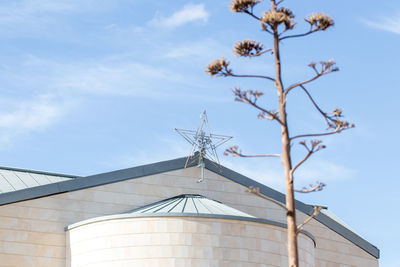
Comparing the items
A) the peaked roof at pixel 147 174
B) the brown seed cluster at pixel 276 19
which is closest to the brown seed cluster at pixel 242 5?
the brown seed cluster at pixel 276 19

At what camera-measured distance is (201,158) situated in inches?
1566

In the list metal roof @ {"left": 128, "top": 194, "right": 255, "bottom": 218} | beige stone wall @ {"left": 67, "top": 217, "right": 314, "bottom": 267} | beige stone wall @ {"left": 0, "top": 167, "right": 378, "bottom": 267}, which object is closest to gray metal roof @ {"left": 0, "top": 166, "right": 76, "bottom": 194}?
beige stone wall @ {"left": 0, "top": 167, "right": 378, "bottom": 267}

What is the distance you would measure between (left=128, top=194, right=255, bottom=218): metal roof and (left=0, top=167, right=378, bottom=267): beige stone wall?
104cm

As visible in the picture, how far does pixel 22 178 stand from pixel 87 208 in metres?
5.26

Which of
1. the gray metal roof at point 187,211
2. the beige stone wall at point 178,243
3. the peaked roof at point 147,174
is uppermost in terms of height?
the peaked roof at point 147,174

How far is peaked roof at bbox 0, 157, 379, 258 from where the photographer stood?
3672 cm

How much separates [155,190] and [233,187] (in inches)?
169

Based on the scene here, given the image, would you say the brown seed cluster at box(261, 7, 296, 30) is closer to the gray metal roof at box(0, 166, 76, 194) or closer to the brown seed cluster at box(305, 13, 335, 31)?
the brown seed cluster at box(305, 13, 335, 31)

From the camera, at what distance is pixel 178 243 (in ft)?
112

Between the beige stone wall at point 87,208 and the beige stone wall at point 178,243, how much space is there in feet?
6.83

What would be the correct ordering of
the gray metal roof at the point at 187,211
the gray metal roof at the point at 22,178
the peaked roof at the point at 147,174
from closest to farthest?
the gray metal roof at the point at 187,211, the peaked roof at the point at 147,174, the gray metal roof at the point at 22,178

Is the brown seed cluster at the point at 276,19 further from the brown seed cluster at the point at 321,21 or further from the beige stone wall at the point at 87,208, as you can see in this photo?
the beige stone wall at the point at 87,208

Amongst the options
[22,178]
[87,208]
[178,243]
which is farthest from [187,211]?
[22,178]

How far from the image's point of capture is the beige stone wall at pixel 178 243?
111ft
